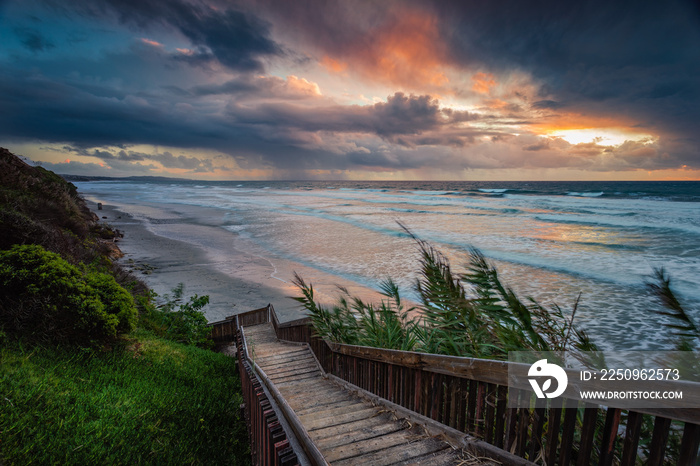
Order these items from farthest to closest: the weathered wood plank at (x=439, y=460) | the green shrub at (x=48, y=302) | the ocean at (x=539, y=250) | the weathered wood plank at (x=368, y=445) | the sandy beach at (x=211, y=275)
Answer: the sandy beach at (x=211, y=275), the ocean at (x=539, y=250), the green shrub at (x=48, y=302), the weathered wood plank at (x=368, y=445), the weathered wood plank at (x=439, y=460)

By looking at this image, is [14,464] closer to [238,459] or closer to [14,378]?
[14,378]

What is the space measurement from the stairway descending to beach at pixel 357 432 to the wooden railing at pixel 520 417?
27 cm

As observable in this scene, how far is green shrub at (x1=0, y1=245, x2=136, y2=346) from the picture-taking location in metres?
5.66

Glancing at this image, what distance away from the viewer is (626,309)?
11844 mm

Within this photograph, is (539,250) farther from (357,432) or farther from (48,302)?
(48,302)

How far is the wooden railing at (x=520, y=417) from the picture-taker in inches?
62.7

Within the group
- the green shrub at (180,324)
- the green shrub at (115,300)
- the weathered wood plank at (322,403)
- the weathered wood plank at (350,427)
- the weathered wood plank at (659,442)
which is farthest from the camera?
the green shrub at (180,324)

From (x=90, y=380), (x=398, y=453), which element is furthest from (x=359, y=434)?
(x=90, y=380)

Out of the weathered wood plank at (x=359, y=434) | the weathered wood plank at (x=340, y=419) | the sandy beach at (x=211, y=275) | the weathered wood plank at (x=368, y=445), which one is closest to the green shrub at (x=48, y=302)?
the weathered wood plank at (x=340, y=419)

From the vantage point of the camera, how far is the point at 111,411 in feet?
14.8

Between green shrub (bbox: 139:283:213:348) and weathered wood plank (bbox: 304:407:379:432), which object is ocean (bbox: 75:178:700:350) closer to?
weathered wood plank (bbox: 304:407:379:432)

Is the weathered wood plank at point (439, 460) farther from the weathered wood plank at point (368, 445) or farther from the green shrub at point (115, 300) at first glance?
the green shrub at point (115, 300)

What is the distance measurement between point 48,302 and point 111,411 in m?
2.72

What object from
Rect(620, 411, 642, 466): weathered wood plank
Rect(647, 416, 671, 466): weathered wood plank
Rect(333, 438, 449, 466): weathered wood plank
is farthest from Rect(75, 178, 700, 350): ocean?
Rect(647, 416, 671, 466): weathered wood plank
